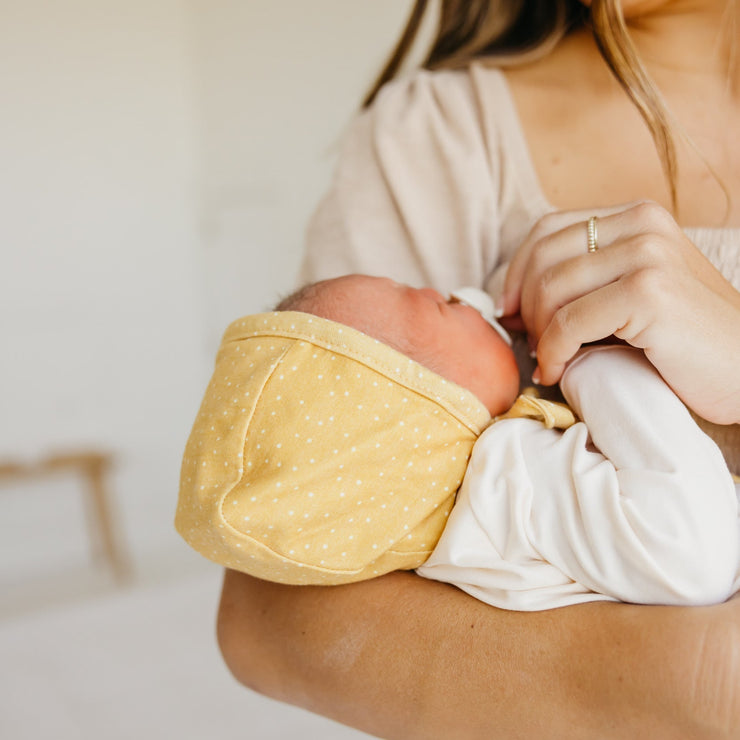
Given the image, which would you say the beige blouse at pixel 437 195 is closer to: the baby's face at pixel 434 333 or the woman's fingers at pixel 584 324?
the baby's face at pixel 434 333

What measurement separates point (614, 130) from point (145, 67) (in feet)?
8.28

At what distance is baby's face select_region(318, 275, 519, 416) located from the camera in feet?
2.94

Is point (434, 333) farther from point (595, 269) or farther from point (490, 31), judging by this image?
point (490, 31)

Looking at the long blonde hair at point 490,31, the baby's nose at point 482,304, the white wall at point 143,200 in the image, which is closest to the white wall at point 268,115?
the white wall at point 143,200

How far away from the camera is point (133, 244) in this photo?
10.5 feet

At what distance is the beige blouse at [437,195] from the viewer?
43.3 inches

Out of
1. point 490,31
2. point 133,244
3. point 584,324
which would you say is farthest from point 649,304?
point 133,244

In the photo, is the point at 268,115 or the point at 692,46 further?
the point at 268,115

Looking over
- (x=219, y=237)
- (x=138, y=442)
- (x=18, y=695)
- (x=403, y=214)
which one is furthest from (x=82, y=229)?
(x=403, y=214)

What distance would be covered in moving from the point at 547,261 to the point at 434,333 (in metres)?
0.15

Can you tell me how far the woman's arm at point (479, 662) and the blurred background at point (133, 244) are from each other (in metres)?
1.91

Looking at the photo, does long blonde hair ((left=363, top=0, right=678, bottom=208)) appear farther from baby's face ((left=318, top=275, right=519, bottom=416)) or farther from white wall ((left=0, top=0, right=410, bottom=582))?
white wall ((left=0, top=0, right=410, bottom=582))

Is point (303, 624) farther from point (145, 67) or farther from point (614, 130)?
point (145, 67)

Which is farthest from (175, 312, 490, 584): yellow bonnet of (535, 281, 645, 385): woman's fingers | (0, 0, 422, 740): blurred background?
(0, 0, 422, 740): blurred background
